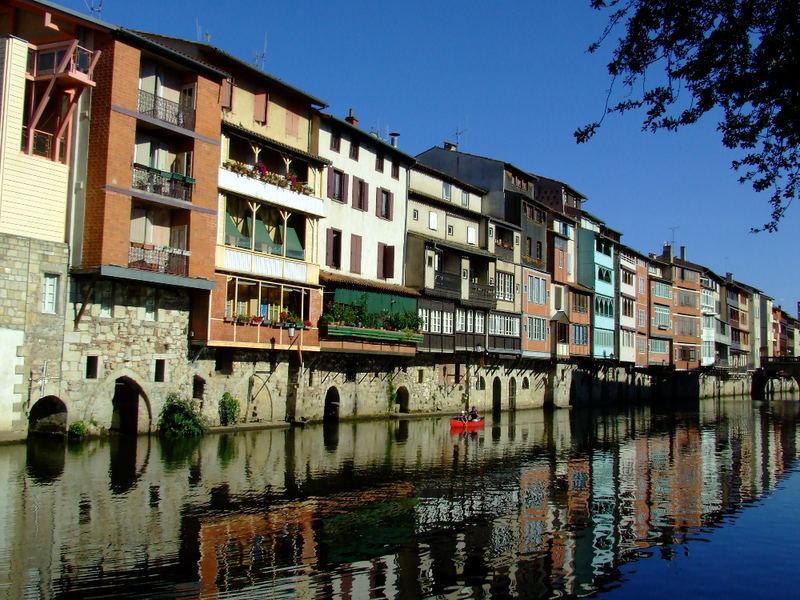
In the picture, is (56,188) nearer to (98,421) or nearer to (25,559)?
(98,421)

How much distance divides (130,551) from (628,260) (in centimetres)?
8141

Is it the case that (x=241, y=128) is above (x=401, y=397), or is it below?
above

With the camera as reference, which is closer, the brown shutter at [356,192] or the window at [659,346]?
the brown shutter at [356,192]

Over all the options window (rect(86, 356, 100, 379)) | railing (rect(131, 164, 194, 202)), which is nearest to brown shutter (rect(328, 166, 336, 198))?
railing (rect(131, 164, 194, 202))

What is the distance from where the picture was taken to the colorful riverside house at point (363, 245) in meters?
43.3

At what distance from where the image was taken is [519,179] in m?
67.7

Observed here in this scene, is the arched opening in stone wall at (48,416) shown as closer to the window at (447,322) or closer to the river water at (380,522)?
the river water at (380,522)

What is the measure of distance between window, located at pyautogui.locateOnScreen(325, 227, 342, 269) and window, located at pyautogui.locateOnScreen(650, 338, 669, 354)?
2441 inches

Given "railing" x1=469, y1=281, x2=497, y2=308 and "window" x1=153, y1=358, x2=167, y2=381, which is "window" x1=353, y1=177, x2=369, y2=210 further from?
"window" x1=153, y1=358, x2=167, y2=381

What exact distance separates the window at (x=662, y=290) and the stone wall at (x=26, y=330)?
81.5 metres

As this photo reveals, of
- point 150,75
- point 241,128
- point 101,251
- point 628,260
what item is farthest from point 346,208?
point 628,260

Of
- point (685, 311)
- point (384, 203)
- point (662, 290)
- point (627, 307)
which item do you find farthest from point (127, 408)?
point (685, 311)

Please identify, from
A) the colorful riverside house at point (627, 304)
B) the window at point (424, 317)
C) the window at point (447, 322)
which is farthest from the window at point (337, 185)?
the colorful riverside house at point (627, 304)

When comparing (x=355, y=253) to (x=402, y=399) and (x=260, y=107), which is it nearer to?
(x=402, y=399)
